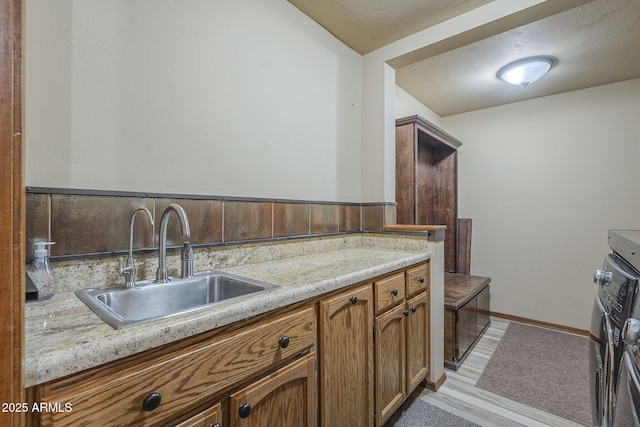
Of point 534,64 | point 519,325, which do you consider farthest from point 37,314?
point 519,325

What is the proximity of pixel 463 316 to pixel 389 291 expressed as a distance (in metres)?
1.22

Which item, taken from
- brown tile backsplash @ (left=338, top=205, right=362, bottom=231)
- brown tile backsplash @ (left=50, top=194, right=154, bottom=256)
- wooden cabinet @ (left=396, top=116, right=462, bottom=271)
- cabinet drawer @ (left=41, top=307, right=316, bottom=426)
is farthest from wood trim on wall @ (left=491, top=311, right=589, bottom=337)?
brown tile backsplash @ (left=50, top=194, right=154, bottom=256)

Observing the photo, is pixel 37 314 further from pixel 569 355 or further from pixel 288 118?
pixel 569 355

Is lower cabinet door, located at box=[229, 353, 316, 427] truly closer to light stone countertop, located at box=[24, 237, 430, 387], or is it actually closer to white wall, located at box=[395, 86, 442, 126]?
light stone countertop, located at box=[24, 237, 430, 387]

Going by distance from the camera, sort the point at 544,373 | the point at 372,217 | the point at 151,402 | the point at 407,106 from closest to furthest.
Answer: the point at 151,402 → the point at 544,373 → the point at 372,217 → the point at 407,106

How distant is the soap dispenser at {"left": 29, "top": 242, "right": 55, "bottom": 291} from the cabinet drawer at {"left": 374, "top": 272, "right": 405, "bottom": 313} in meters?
1.21

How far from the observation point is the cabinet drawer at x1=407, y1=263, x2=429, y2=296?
167cm

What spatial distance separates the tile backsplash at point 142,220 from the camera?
0.94m

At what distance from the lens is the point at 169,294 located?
110 centimetres

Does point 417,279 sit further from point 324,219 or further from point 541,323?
point 541,323

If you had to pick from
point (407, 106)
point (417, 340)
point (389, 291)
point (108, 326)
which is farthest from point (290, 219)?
point (407, 106)

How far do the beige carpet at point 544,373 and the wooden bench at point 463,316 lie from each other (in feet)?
0.62

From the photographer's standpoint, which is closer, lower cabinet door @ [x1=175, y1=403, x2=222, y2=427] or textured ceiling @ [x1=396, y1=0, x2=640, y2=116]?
lower cabinet door @ [x1=175, y1=403, x2=222, y2=427]

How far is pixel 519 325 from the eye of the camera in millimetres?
3066
